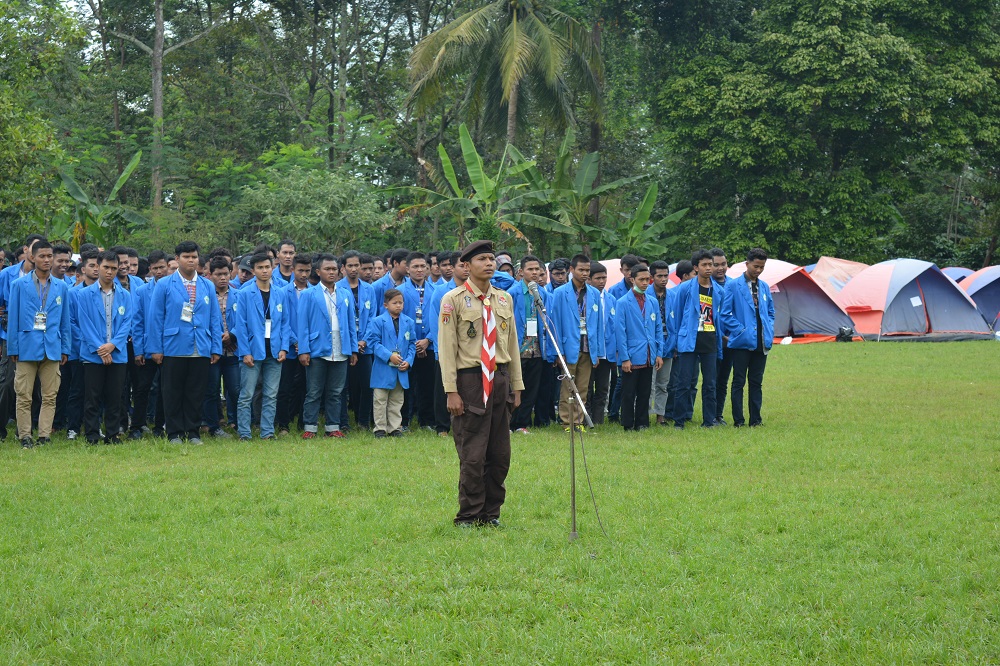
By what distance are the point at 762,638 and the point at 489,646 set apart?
136 cm

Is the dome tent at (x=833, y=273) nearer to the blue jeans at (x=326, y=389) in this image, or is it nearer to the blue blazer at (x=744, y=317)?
the blue blazer at (x=744, y=317)

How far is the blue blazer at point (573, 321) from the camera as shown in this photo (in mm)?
12062

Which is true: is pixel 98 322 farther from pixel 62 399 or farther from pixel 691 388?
pixel 691 388

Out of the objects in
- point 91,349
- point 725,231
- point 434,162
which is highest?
point 434,162

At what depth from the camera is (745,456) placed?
403 inches

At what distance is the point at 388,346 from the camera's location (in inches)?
479

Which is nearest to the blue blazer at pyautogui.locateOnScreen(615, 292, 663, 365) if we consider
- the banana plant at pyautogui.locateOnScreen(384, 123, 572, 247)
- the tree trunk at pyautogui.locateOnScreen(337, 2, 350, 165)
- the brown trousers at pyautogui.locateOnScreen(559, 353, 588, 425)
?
the brown trousers at pyautogui.locateOnScreen(559, 353, 588, 425)

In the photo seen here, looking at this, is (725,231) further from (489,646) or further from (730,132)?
(489,646)

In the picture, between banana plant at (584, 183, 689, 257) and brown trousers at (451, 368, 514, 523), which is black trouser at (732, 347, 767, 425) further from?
banana plant at (584, 183, 689, 257)

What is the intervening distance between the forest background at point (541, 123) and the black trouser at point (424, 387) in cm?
1060

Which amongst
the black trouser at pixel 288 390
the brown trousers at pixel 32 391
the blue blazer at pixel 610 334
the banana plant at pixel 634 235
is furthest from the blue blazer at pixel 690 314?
the banana plant at pixel 634 235

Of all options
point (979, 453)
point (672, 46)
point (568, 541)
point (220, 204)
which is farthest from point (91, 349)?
point (672, 46)

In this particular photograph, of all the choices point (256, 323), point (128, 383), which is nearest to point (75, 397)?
point (128, 383)

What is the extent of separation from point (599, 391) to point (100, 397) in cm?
579
